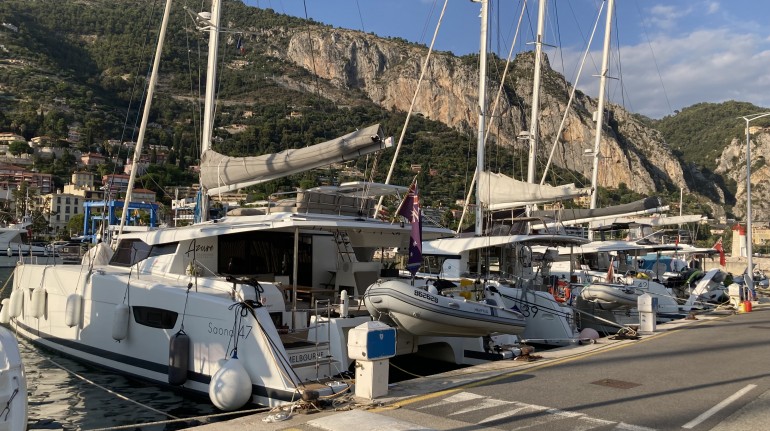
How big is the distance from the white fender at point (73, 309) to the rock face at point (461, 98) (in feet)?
314

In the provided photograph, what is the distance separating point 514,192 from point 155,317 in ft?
37.7

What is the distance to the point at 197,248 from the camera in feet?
36.3

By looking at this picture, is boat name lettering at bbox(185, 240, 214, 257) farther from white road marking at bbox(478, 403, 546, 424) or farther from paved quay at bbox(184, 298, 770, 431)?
white road marking at bbox(478, 403, 546, 424)

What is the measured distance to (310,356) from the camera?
341 inches

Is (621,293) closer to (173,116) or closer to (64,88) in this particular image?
(173,116)

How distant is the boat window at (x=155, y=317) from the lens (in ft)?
30.5

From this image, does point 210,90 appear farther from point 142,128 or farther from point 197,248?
point 197,248

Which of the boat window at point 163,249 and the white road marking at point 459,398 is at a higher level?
the boat window at point 163,249

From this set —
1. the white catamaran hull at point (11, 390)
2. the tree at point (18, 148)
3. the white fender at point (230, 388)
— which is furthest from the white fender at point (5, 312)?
the tree at point (18, 148)

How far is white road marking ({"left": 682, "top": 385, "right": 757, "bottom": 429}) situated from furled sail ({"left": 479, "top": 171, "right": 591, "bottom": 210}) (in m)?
10.2

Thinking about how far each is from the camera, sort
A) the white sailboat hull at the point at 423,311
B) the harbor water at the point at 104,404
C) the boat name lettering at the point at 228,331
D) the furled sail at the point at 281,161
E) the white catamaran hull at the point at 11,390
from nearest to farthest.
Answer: the white catamaran hull at the point at 11,390 < the boat name lettering at the point at 228,331 < the harbor water at the point at 104,404 < the white sailboat hull at the point at 423,311 < the furled sail at the point at 281,161

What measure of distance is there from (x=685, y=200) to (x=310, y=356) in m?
115

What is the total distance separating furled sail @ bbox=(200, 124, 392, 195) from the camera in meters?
9.94

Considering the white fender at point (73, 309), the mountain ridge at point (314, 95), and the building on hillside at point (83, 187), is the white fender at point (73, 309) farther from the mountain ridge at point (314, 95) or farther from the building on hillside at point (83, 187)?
the building on hillside at point (83, 187)
